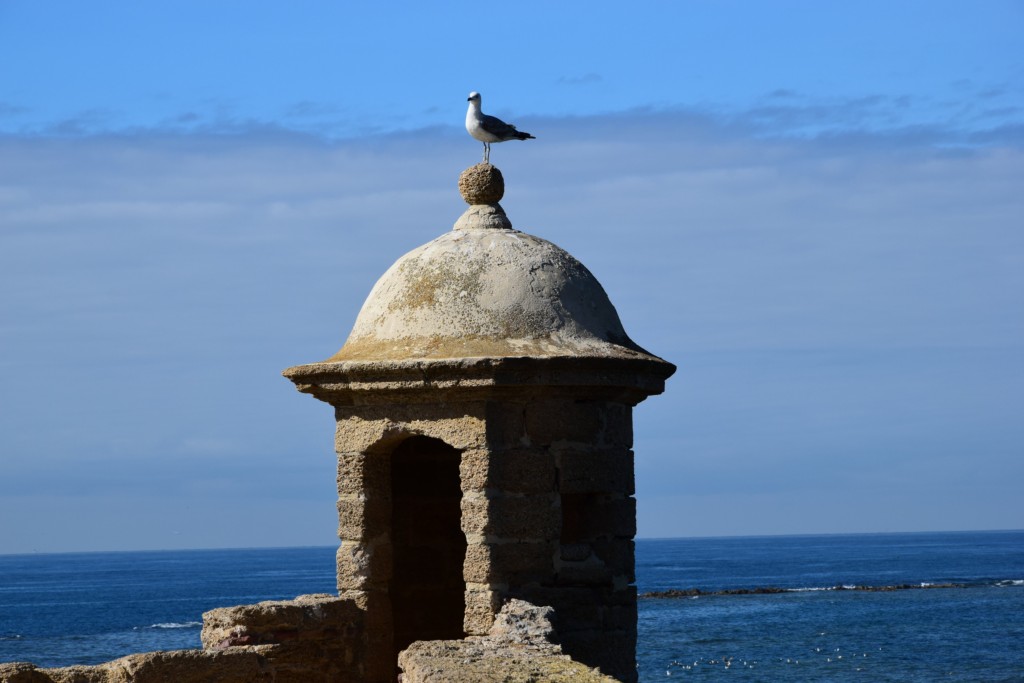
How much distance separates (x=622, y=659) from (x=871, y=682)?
26196 millimetres

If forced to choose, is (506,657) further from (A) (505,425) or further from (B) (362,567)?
(B) (362,567)

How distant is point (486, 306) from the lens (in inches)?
277

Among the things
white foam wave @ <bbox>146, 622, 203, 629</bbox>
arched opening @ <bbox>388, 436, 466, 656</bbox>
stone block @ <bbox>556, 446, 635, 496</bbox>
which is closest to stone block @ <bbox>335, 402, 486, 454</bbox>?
stone block @ <bbox>556, 446, 635, 496</bbox>

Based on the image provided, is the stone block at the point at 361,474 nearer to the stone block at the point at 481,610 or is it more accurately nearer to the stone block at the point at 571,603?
the stone block at the point at 481,610

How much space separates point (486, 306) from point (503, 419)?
1.79 ft

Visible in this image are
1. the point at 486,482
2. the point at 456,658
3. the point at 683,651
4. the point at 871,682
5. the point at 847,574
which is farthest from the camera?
the point at 847,574

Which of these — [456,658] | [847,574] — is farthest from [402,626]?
Answer: [847,574]

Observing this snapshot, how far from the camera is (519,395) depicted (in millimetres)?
6816

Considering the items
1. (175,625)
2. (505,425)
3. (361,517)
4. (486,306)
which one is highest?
(486,306)

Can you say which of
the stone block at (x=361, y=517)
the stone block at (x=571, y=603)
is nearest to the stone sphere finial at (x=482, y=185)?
the stone block at (x=361, y=517)

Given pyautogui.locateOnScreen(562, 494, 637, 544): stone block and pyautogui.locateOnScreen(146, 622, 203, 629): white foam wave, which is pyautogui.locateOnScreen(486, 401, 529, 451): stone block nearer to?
pyautogui.locateOnScreen(562, 494, 637, 544): stone block

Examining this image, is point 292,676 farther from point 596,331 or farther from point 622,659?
point 596,331

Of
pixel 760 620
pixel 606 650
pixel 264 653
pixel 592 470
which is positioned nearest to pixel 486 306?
pixel 592 470

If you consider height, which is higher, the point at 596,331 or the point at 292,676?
the point at 596,331
